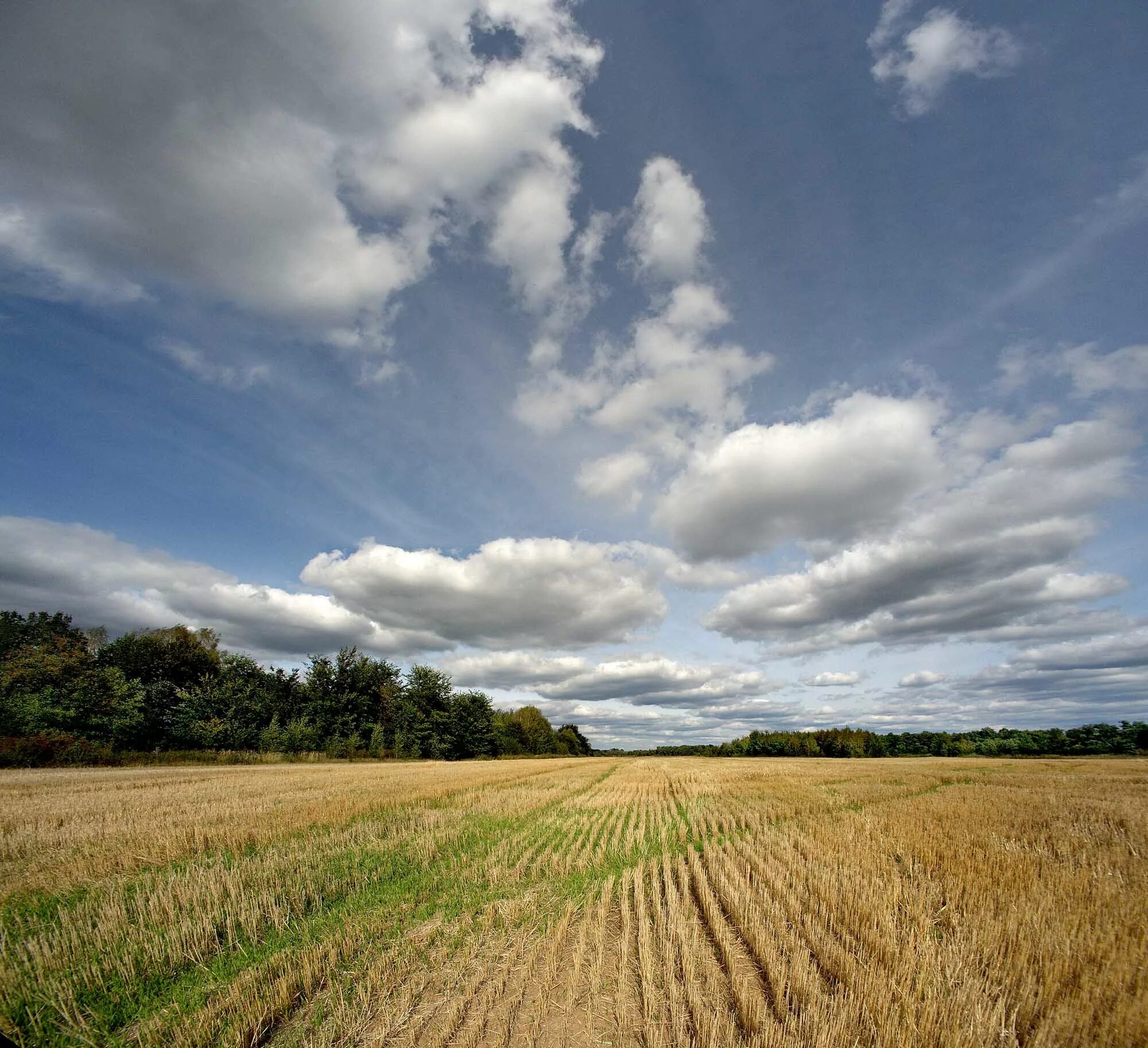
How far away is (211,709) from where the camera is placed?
175 ft

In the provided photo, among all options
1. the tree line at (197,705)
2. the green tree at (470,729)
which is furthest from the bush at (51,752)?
the green tree at (470,729)

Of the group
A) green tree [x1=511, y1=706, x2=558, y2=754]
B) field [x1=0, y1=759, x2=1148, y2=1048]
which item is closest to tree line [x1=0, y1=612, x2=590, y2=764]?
green tree [x1=511, y1=706, x2=558, y2=754]

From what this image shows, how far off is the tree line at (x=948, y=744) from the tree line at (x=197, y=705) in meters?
83.3

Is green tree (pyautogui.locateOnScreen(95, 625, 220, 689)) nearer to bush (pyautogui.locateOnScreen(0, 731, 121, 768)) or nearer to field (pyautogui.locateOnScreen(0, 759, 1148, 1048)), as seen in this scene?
bush (pyautogui.locateOnScreen(0, 731, 121, 768))

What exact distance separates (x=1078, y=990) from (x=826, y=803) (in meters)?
15.1

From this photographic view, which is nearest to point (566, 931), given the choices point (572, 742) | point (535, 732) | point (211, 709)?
point (211, 709)

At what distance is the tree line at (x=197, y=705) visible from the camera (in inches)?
1610

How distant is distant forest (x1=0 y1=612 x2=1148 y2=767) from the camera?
135 feet

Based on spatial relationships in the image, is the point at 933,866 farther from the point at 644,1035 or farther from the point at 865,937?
the point at 644,1035

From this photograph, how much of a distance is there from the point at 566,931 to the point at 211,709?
6093 cm

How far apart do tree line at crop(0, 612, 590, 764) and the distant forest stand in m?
0.13

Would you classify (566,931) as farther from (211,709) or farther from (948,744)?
(948,744)

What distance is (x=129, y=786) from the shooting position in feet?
70.3

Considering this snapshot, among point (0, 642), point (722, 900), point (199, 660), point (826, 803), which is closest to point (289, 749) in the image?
point (199, 660)
